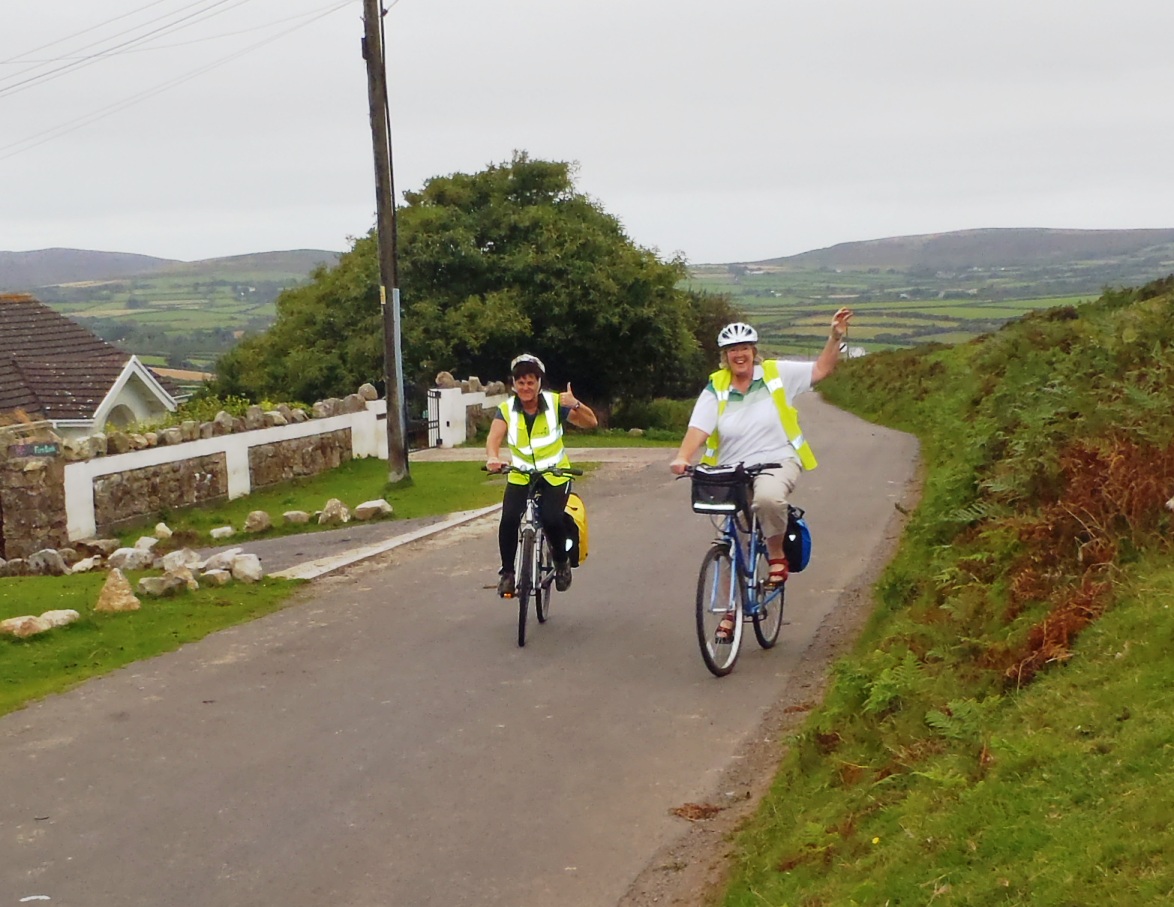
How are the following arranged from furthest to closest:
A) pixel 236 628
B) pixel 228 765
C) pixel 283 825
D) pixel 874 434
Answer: pixel 874 434 → pixel 236 628 → pixel 228 765 → pixel 283 825

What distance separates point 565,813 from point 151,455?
1390 cm

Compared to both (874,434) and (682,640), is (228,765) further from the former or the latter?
(874,434)

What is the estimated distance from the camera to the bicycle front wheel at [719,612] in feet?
27.3

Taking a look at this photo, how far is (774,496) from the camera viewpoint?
8555 mm

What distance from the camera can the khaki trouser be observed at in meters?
8.57

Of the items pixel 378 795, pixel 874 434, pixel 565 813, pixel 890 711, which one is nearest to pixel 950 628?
pixel 890 711

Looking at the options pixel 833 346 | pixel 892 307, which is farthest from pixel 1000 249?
pixel 833 346

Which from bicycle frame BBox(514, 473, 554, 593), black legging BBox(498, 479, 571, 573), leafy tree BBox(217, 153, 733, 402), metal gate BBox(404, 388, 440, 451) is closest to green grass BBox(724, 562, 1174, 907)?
bicycle frame BBox(514, 473, 554, 593)

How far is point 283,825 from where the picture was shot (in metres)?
6.21

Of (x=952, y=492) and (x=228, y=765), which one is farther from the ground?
(x=952, y=492)

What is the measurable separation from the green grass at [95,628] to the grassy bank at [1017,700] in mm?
4641

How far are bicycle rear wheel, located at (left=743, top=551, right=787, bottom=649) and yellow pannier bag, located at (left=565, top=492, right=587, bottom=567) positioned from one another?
143cm

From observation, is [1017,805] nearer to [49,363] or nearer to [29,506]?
[29,506]

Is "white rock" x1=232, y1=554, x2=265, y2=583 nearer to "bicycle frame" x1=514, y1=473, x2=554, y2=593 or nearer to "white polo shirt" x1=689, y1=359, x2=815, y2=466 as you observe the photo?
"bicycle frame" x1=514, y1=473, x2=554, y2=593
